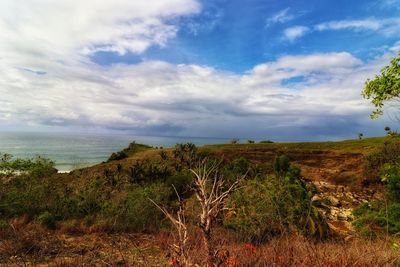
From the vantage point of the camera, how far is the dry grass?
17.5ft

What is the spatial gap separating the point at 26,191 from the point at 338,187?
24753mm

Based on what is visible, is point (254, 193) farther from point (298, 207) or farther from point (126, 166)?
point (126, 166)

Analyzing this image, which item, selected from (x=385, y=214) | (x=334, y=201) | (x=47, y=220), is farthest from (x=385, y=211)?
(x=47, y=220)

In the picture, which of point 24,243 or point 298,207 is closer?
point 24,243

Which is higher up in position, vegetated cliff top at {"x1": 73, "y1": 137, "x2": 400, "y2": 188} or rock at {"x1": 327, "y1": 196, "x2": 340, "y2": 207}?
vegetated cliff top at {"x1": 73, "y1": 137, "x2": 400, "y2": 188}

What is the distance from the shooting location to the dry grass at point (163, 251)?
5324mm

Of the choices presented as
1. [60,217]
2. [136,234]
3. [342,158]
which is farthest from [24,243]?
[342,158]

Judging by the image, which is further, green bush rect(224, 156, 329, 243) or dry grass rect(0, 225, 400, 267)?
green bush rect(224, 156, 329, 243)

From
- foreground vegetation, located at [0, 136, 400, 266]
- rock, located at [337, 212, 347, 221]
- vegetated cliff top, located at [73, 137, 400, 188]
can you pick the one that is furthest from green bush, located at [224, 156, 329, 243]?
vegetated cliff top, located at [73, 137, 400, 188]

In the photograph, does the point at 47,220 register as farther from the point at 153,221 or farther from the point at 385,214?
the point at 385,214

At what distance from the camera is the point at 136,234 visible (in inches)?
542

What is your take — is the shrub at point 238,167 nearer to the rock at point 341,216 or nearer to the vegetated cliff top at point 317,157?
the vegetated cliff top at point 317,157

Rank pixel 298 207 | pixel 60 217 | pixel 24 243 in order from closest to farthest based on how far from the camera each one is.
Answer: pixel 24 243 → pixel 298 207 → pixel 60 217

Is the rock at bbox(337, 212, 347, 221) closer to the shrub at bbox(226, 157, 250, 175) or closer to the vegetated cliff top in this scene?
the shrub at bbox(226, 157, 250, 175)
